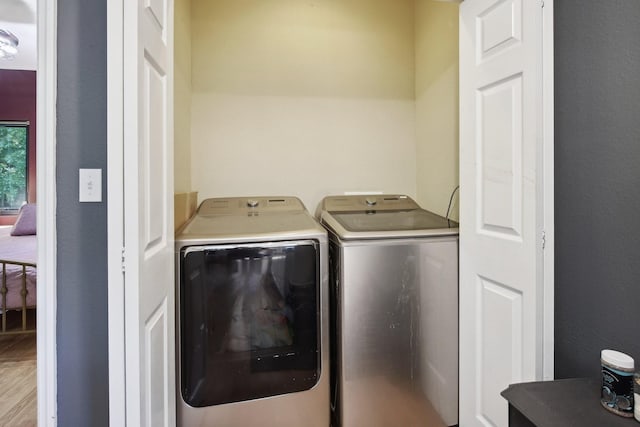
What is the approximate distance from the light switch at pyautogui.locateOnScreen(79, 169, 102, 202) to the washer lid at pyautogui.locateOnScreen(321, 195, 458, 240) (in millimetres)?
971

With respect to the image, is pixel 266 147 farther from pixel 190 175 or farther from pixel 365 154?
pixel 365 154

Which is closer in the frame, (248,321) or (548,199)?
(548,199)

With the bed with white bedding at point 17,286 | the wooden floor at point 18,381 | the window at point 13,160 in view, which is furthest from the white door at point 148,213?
the window at point 13,160

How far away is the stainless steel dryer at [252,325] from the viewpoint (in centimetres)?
143

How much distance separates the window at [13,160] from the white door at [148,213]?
441 cm

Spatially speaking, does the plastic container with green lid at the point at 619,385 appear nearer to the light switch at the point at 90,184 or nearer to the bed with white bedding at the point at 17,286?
the light switch at the point at 90,184

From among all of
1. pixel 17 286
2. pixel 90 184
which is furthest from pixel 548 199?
pixel 17 286

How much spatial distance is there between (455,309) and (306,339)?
748mm

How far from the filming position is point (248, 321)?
1.49 metres

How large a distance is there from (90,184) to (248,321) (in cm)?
85

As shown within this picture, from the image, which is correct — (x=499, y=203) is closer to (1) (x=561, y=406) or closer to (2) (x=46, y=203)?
(1) (x=561, y=406)

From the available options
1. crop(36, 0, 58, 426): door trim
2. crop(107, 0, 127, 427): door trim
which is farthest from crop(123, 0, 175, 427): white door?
crop(36, 0, 58, 426): door trim

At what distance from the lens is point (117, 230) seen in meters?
0.91

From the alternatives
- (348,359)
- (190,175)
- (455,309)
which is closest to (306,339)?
(348,359)
